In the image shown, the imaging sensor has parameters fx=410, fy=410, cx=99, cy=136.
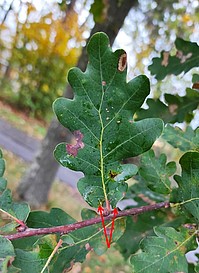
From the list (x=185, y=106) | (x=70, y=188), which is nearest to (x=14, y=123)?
(x=70, y=188)

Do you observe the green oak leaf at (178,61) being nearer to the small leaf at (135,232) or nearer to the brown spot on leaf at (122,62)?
the small leaf at (135,232)

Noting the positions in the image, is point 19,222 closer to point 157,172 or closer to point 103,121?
point 103,121

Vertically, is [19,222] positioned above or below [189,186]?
below

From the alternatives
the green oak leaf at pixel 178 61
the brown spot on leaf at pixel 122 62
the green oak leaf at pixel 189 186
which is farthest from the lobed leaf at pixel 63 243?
the green oak leaf at pixel 178 61

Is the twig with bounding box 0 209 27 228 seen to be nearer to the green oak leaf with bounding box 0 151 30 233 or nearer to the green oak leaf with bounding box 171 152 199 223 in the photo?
the green oak leaf with bounding box 0 151 30 233

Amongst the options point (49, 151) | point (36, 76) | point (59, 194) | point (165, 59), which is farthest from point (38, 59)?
point (165, 59)

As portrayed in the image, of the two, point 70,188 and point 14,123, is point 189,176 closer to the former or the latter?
point 70,188
